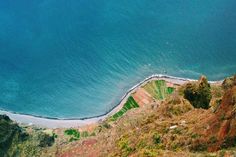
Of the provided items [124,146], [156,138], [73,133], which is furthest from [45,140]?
[156,138]

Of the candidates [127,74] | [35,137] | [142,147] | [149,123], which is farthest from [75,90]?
[142,147]

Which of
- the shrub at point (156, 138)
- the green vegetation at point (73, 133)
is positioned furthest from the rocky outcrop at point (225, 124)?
the green vegetation at point (73, 133)

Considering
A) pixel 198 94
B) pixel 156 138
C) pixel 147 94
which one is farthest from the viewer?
pixel 147 94

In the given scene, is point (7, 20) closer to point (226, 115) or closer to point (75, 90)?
point (75, 90)

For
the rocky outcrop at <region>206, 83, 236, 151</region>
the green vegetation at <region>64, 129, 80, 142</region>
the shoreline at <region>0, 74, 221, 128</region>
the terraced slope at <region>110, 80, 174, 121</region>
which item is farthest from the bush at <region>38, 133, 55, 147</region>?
the rocky outcrop at <region>206, 83, 236, 151</region>

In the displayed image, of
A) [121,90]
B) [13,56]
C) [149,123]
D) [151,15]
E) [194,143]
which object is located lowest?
[194,143]

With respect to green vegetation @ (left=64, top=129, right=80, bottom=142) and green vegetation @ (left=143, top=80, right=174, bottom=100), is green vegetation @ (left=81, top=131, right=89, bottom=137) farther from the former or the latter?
green vegetation @ (left=143, top=80, right=174, bottom=100)

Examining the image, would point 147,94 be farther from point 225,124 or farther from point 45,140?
point 225,124
